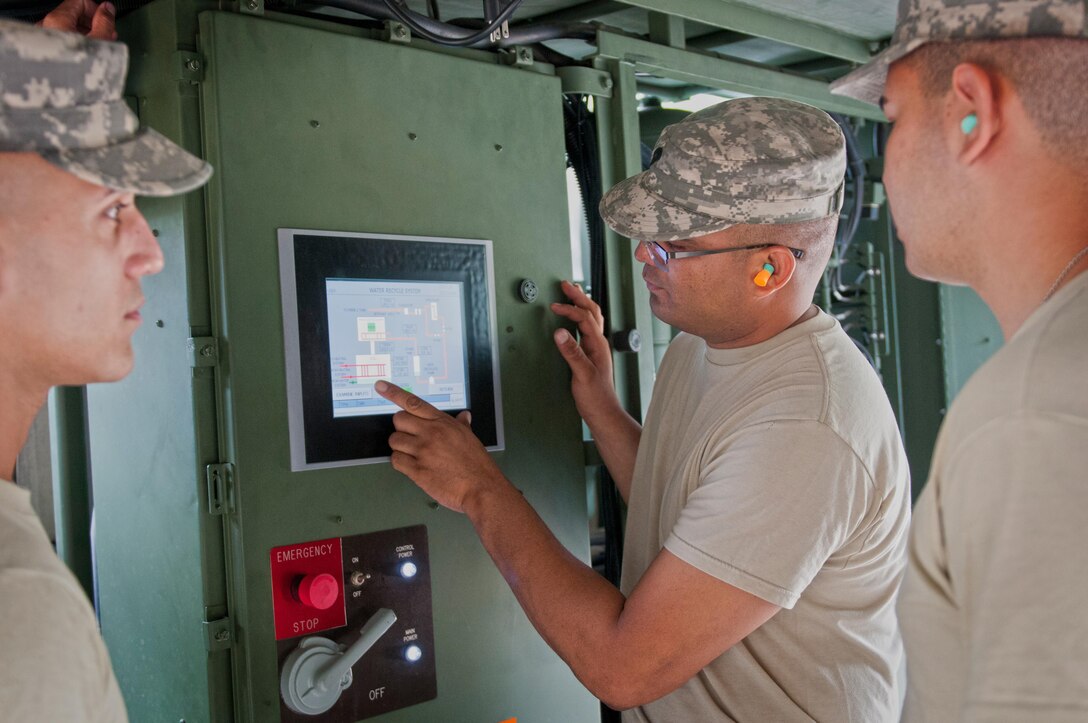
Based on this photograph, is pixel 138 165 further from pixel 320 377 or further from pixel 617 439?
pixel 617 439

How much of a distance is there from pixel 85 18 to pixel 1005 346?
1.36 metres

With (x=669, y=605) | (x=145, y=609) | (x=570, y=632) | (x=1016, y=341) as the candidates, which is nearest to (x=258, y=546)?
(x=145, y=609)

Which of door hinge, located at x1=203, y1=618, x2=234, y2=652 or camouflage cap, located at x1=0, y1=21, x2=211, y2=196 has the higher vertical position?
camouflage cap, located at x1=0, y1=21, x2=211, y2=196

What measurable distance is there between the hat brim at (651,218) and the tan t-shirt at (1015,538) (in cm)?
76

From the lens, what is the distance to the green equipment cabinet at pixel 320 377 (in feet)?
4.82

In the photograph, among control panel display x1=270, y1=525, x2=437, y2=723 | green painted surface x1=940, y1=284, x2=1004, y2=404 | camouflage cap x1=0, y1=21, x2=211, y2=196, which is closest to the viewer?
camouflage cap x1=0, y1=21, x2=211, y2=196

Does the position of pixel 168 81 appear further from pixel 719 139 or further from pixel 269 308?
pixel 719 139

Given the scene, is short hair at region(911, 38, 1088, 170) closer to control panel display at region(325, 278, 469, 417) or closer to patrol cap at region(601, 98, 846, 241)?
patrol cap at region(601, 98, 846, 241)

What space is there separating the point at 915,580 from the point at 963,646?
74mm

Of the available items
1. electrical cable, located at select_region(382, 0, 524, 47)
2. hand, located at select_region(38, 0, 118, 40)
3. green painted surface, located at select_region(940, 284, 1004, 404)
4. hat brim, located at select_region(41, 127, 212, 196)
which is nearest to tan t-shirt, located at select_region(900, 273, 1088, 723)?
hat brim, located at select_region(41, 127, 212, 196)

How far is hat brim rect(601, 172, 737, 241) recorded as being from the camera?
5.44 ft

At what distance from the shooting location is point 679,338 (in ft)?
6.62

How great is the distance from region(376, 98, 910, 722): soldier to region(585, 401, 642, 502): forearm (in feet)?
0.33

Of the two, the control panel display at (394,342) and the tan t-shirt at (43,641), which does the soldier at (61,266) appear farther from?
the control panel display at (394,342)
